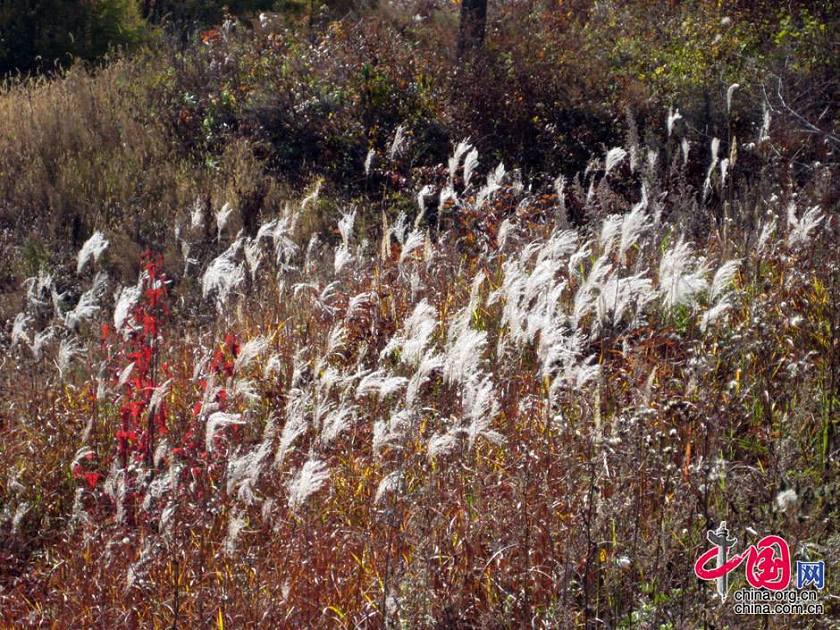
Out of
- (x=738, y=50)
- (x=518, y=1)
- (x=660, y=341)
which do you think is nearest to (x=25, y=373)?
(x=660, y=341)

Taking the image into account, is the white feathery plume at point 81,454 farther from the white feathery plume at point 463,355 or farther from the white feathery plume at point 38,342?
the white feathery plume at point 463,355

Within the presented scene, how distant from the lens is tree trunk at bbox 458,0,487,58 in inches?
488

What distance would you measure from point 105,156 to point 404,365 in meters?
6.44

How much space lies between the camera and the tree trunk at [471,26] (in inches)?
488

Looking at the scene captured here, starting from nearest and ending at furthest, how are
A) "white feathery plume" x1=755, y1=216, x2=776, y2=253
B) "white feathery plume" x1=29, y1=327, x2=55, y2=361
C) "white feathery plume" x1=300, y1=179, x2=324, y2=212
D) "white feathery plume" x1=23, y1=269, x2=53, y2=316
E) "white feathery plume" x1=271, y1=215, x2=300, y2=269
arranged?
"white feathery plume" x1=29, y1=327, x2=55, y2=361, "white feathery plume" x1=755, y1=216, x2=776, y2=253, "white feathery plume" x1=23, y1=269, x2=53, y2=316, "white feathery plume" x1=271, y1=215, x2=300, y2=269, "white feathery plume" x1=300, y1=179, x2=324, y2=212

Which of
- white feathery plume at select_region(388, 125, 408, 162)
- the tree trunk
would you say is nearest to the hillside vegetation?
white feathery plume at select_region(388, 125, 408, 162)

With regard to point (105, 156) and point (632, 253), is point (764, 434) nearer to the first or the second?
point (632, 253)

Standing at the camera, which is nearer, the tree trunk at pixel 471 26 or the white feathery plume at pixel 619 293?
the white feathery plume at pixel 619 293

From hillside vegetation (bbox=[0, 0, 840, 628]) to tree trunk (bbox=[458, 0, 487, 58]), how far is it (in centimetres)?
84

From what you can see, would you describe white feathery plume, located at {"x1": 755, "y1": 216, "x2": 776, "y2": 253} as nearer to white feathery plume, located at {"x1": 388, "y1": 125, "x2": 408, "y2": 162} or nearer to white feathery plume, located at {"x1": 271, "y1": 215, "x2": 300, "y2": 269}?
white feathery plume, located at {"x1": 271, "y1": 215, "x2": 300, "y2": 269}

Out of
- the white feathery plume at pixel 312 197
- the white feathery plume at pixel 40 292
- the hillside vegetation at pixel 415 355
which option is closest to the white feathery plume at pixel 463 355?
the hillside vegetation at pixel 415 355

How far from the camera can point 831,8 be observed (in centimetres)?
1209

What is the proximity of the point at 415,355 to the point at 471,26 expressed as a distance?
9330 mm

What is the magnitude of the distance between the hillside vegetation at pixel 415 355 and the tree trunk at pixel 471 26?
0.84m
